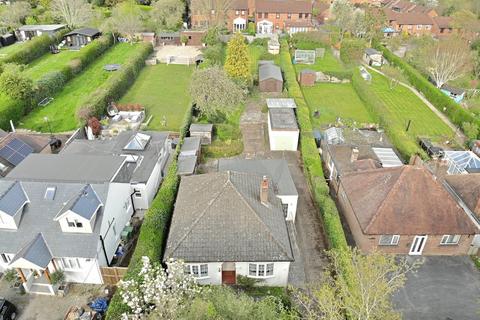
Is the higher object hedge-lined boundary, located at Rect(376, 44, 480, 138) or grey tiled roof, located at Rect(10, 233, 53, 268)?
grey tiled roof, located at Rect(10, 233, 53, 268)

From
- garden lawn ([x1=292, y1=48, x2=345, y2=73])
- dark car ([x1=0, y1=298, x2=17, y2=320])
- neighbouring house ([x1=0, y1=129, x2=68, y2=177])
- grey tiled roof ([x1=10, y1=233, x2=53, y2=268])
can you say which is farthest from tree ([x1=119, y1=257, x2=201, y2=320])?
garden lawn ([x1=292, y1=48, x2=345, y2=73])

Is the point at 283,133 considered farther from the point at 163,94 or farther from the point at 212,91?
the point at 163,94

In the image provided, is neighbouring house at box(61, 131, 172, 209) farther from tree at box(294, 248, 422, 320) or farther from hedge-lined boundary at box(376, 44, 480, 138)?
hedge-lined boundary at box(376, 44, 480, 138)

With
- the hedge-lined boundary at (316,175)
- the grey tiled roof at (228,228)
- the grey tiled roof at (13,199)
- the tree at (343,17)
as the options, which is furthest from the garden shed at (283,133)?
the tree at (343,17)

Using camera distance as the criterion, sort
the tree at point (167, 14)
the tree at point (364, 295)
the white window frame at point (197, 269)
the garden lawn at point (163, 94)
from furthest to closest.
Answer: the tree at point (167, 14)
the garden lawn at point (163, 94)
the white window frame at point (197, 269)
the tree at point (364, 295)

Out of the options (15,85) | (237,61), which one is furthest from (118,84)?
(237,61)

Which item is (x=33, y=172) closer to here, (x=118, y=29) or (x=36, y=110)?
(x=36, y=110)

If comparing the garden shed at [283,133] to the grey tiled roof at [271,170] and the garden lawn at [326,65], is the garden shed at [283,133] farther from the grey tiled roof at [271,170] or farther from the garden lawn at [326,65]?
the garden lawn at [326,65]
